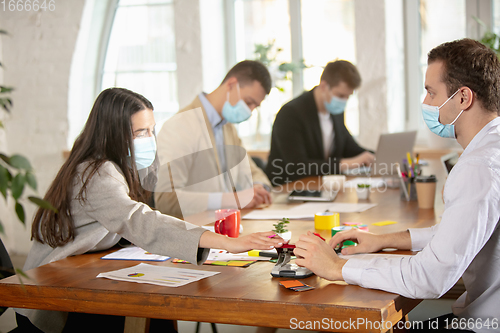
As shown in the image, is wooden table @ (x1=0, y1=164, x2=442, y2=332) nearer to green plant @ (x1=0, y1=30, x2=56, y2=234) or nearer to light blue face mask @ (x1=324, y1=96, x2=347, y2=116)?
green plant @ (x1=0, y1=30, x2=56, y2=234)

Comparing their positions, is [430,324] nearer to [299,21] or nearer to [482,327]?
[482,327]

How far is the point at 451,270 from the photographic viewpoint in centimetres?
104

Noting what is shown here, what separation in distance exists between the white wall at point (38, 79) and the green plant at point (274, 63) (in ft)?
5.22

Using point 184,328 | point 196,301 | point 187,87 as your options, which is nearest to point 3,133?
point 187,87

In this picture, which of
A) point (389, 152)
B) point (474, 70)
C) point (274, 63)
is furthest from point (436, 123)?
point (274, 63)

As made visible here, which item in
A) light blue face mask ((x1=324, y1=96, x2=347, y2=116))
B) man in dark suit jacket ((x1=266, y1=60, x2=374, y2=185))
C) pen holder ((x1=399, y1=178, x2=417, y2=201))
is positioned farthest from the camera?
light blue face mask ((x1=324, y1=96, x2=347, y2=116))

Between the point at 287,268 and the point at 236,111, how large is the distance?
4.66 ft

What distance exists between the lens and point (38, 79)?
4418 millimetres

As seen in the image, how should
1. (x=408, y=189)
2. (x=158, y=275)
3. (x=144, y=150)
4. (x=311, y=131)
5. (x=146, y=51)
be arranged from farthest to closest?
(x=146, y=51) → (x=311, y=131) → (x=408, y=189) → (x=144, y=150) → (x=158, y=275)

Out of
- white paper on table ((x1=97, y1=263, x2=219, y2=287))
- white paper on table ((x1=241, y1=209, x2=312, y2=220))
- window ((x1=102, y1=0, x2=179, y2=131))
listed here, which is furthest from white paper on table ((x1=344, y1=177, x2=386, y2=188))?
window ((x1=102, y1=0, x2=179, y2=131))

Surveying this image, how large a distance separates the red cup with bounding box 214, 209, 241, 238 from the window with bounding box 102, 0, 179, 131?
3285mm

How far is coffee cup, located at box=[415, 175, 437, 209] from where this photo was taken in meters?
2.03

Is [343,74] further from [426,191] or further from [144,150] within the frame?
[144,150]

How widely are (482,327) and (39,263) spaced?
1.25 m
